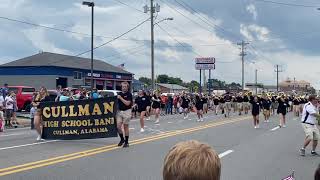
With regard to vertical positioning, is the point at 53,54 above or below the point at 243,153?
above

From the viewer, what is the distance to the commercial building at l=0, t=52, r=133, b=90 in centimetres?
6412

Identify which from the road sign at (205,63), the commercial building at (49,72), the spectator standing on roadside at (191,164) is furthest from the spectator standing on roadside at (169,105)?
the road sign at (205,63)

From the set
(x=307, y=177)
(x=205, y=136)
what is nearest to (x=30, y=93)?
(x=205, y=136)

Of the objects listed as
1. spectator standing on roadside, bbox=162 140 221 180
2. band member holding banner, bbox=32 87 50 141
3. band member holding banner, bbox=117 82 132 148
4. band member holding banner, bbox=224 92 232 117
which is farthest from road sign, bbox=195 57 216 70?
spectator standing on roadside, bbox=162 140 221 180

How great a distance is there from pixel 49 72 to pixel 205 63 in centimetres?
3735

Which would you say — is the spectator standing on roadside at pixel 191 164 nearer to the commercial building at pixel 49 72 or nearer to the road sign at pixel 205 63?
the commercial building at pixel 49 72

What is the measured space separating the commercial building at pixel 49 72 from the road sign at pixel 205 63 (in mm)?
25156

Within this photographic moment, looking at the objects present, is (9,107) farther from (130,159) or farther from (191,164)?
(191,164)

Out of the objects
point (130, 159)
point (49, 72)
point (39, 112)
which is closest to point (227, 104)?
point (39, 112)

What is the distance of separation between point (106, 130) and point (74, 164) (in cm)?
479

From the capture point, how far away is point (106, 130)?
53.7ft

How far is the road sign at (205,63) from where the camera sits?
9383 cm

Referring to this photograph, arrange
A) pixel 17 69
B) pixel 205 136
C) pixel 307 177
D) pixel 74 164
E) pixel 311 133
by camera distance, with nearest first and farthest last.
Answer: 1. pixel 307 177
2. pixel 74 164
3. pixel 311 133
4. pixel 205 136
5. pixel 17 69

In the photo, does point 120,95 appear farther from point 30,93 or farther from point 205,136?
point 30,93
